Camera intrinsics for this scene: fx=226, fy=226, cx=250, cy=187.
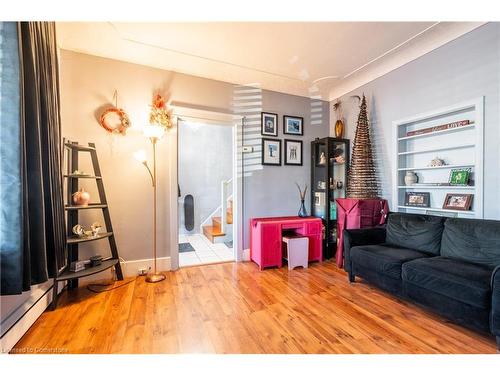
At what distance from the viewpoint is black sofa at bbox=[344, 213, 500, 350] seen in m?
1.57

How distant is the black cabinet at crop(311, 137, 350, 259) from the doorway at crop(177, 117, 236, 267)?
71.0 inches

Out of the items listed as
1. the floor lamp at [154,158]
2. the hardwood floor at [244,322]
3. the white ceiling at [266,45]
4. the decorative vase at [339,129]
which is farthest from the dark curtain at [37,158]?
the decorative vase at [339,129]

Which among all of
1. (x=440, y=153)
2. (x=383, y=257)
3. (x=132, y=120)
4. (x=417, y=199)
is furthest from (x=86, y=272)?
(x=440, y=153)

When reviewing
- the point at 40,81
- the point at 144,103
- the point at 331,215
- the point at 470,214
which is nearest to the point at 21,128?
the point at 40,81

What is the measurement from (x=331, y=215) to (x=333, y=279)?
1.05 meters

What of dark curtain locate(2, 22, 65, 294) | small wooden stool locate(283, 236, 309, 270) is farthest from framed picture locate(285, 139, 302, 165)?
dark curtain locate(2, 22, 65, 294)

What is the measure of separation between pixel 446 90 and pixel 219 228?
4068 millimetres

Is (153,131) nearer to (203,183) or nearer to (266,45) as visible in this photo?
(266,45)

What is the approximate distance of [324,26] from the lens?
84.7 inches

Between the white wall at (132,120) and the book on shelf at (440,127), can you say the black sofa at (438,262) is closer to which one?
the book on shelf at (440,127)

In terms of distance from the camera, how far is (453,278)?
169 centimetres

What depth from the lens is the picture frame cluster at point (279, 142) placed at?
11.4ft

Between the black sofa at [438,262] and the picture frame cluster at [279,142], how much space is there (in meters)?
1.52
